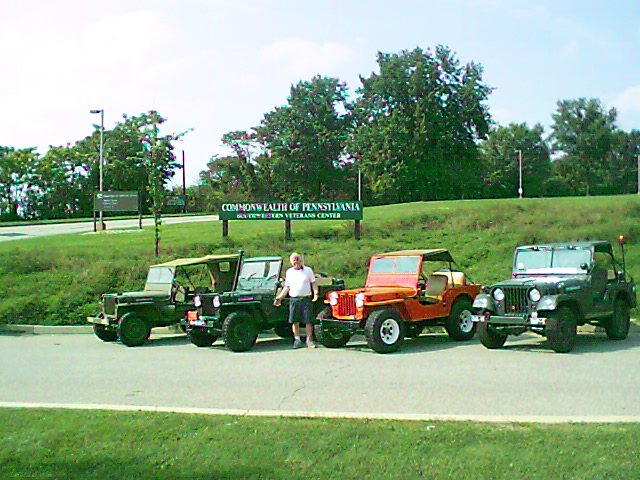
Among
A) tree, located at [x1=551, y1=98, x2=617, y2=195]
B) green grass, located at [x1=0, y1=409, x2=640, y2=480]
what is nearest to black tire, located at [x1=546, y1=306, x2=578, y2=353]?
green grass, located at [x1=0, y1=409, x2=640, y2=480]

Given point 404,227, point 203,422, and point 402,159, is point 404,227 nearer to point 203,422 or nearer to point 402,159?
point 203,422

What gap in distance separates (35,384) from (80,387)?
0.75 metres

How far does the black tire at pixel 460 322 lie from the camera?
14008mm

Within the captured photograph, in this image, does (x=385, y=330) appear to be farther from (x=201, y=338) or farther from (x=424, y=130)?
(x=424, y=130)

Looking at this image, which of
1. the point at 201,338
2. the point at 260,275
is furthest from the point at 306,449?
the point at 260,275

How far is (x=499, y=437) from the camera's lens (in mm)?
6270

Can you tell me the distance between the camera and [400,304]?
43.4 ft

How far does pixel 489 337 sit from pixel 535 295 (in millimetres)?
1041

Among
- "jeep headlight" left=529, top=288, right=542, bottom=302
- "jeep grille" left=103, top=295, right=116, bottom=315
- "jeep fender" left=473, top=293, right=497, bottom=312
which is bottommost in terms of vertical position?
"jeep grille" left=103, top=295, right=116, bottom=315

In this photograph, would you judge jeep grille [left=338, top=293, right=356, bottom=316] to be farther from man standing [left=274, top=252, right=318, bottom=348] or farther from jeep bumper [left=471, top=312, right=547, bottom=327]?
jeep bumper [left=471, top=312, right=547, bottom=327]

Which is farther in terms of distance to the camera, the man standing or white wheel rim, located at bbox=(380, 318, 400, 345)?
the man standing

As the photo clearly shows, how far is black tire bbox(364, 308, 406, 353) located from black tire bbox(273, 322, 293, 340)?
2566 mm

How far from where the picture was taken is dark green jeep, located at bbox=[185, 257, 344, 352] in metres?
13.4

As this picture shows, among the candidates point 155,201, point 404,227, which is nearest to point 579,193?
point 404,227
